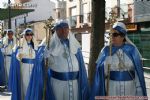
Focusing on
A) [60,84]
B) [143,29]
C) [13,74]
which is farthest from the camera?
[143,29]

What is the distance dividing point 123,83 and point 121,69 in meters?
0.19

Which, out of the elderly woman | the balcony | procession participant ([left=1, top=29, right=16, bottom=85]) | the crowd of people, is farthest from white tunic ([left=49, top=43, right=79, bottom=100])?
the balcony

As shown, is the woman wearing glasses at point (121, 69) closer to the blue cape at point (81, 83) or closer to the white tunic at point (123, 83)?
the white tunic at point (123, 83)

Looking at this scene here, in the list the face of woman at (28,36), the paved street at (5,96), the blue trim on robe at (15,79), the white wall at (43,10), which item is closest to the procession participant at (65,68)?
the blue trim on robe at (15,79)

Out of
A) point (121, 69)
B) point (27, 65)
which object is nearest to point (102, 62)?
point (121, 69)

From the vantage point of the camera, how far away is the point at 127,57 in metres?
7.10

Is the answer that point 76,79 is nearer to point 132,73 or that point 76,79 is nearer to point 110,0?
point 132,73

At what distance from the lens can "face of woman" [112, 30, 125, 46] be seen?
23.0 feet

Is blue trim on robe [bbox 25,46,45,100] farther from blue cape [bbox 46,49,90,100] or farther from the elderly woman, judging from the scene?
the elderly woman

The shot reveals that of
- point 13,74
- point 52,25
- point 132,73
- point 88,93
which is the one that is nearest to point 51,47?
point 52,25

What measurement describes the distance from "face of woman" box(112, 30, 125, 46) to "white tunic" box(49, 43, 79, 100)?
32.3 inches

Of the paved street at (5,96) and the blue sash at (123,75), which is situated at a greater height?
the blue sash at (123,75)

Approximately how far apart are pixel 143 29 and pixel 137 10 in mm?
1577

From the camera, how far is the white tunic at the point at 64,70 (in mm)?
7535
